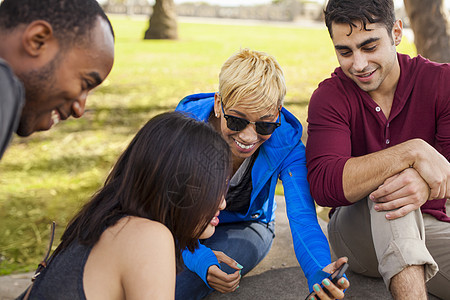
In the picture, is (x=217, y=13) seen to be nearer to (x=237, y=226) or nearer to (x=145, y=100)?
(x=145, y=100)

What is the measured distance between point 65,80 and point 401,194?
1602 mm

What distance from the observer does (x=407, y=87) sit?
9.73ft

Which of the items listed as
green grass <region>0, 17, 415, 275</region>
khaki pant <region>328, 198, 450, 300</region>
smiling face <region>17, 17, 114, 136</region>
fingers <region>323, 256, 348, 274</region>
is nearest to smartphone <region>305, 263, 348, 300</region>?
fingers <region>323, 256, 348, 274</region>

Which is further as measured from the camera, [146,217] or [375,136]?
[375,136]

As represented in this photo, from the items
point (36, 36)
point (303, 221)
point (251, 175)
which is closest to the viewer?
point (36, 36)

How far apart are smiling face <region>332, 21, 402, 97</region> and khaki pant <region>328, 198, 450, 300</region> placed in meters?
0.69

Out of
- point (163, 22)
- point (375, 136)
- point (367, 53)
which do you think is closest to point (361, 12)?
point (367, 53)

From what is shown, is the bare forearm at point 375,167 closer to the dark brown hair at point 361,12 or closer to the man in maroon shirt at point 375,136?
the man in maroon shirt at point 375,136

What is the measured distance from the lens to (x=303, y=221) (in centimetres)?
272

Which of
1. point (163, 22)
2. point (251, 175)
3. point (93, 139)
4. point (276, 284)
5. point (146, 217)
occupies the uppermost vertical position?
point (146, 217)

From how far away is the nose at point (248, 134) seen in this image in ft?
9.23

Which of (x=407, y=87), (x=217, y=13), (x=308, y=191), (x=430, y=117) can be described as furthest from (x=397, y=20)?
(x=217, y=13)

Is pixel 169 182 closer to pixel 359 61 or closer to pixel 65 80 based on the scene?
pixel 65 80

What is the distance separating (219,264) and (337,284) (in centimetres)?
83
